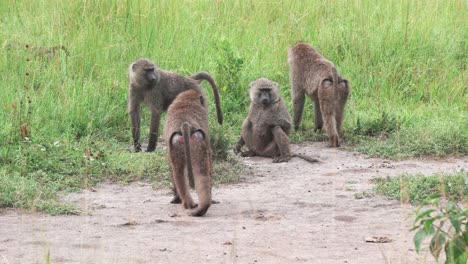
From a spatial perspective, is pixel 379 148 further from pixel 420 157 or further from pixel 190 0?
pixel 190 0

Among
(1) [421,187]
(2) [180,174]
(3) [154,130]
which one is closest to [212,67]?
(3) [154,130]

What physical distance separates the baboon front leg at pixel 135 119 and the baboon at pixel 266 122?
99 centimetres

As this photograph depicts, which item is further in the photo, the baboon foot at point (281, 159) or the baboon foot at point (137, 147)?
the baboon foot at point (137, 147)

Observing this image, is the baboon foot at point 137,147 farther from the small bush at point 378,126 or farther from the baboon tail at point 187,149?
the baboon tail at point 187,149

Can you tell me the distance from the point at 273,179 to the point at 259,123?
1.02m

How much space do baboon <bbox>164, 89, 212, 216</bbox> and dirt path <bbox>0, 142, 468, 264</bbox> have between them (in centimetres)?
14

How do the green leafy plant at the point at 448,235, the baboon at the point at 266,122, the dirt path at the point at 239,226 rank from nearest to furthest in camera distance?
1. the green leafy plant at the point at 448,235
2. the dirt path at the point at 239,226
3. the baboon at the point at 266,122

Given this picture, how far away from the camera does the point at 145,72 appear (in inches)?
347

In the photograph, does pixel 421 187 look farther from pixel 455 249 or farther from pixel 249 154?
pixel 455 249

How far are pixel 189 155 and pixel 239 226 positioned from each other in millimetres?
564

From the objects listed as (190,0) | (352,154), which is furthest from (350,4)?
(352,154)

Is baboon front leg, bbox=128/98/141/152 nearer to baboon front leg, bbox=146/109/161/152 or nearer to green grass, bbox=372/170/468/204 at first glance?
baboon front leg, bbox=146/109/161/152

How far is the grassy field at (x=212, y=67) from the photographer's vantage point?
7.96m

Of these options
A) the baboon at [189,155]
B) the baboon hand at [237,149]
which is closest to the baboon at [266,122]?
the baboon hand at [237,149]
